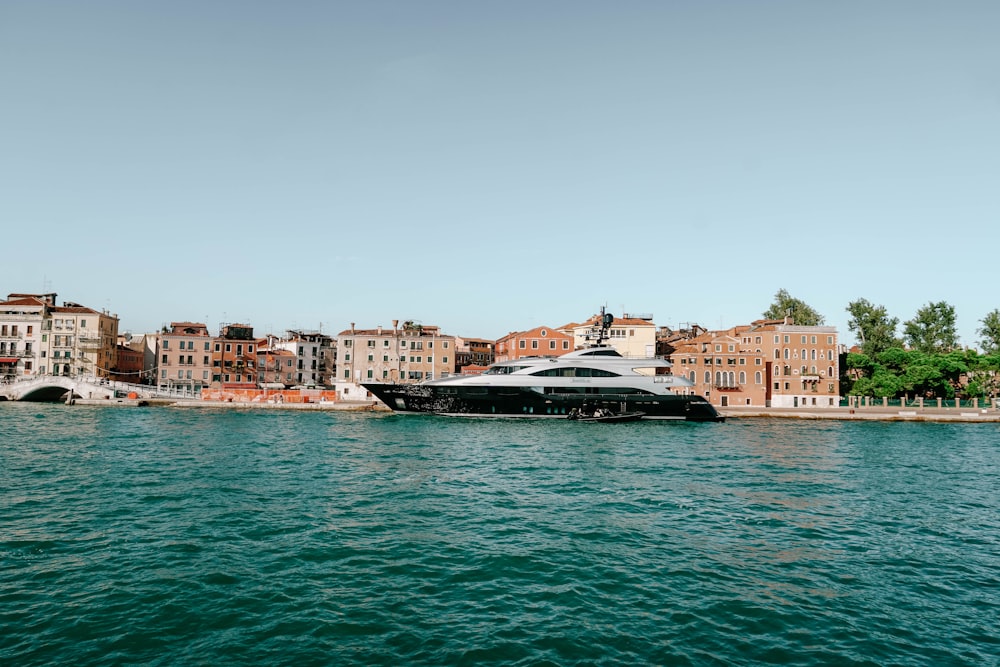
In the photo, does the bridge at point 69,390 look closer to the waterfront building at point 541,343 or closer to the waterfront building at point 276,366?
the waterfront building at point 276,366

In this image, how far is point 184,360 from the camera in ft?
283

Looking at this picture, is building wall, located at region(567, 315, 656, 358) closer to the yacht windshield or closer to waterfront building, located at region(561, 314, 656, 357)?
waterfront building, located at region(561, 314, 656, 357)

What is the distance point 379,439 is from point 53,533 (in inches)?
992

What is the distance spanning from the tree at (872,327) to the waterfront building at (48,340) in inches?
4399

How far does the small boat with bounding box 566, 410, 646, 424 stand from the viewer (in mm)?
57487

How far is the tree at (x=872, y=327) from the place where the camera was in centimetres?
8750

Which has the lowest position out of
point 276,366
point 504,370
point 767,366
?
point 276,366

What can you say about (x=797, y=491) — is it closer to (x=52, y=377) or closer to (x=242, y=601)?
(x=242, y=601)

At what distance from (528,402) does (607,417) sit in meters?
7.83

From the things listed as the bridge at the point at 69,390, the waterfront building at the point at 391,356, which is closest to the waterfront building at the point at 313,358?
the waterfront building at the point at 391,356

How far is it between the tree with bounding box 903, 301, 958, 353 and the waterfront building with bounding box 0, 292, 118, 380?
118939mm

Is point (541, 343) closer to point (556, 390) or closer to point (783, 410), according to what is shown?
point (556, 390)

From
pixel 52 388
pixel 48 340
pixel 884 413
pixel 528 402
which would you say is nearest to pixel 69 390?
pixel 52 388

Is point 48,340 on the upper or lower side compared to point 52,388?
upper
